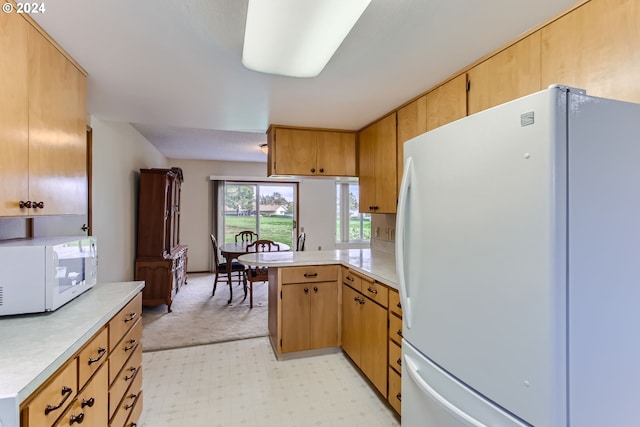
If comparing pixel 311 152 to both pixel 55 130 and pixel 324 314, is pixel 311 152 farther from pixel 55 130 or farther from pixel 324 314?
pixel 55 130

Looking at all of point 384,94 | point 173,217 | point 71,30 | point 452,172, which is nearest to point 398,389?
point 452,172

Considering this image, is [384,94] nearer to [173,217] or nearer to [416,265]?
[416,265]

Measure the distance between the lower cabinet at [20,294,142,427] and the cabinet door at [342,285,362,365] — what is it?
158cm

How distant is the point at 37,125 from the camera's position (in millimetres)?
1448

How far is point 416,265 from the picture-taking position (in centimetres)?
139

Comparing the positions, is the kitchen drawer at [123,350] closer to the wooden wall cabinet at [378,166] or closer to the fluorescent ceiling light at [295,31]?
the fluorescent ceiling light at [295,31]

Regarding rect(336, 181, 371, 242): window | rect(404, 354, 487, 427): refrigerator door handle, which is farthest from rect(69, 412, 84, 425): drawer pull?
rect(336, 181, 371, 242): window

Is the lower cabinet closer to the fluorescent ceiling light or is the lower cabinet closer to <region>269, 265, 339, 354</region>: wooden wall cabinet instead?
<region>269, 265, 339, 354</region>: wooden wall cabinet

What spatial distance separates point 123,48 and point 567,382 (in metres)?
2.35

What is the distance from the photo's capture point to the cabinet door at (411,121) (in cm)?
230

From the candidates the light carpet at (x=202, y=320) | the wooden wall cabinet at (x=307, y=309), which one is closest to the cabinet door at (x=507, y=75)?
the wooden wall cabinet at (x=307, y=309)

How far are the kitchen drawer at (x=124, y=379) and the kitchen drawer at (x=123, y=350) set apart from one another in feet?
0.12

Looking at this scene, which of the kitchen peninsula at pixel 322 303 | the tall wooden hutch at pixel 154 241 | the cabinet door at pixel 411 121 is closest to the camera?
the cabinet door at pixel 411 121

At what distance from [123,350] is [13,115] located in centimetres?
121
